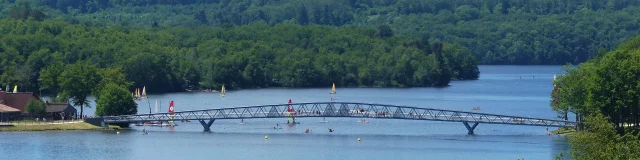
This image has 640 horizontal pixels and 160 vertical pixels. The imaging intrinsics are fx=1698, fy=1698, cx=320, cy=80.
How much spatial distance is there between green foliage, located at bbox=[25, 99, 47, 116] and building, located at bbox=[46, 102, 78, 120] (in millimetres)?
720

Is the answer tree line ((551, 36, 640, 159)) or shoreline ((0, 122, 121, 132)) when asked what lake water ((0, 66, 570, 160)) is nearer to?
shoreline ((0, 122, 121, 132))

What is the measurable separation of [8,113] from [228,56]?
74.2 m

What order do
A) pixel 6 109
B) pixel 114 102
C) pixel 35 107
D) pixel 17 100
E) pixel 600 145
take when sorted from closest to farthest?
pixel 600 145 < pixel 6 109 < pixel 35 107 < pixel 114 102 < pixel 17 100

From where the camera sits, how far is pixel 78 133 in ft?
269

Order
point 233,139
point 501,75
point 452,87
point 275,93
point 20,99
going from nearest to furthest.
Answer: point 233,139 → point 20,99 → point 275,93 → point 452,87 → point 501,75

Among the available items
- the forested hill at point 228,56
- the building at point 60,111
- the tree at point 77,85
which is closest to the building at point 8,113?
the building at point 60,111

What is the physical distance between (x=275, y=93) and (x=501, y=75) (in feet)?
216

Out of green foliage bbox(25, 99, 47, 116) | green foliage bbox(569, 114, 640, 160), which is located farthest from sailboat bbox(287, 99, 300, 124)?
green foliage bbox(569, 114, 640, 160)

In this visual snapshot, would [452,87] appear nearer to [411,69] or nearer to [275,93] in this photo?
[411,69]

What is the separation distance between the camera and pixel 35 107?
85750 millimetres

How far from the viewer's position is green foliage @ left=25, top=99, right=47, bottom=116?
8575 cm

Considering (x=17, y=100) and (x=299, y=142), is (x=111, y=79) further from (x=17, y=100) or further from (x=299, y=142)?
(x=299, y=142)

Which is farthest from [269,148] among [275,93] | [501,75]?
[501,75]

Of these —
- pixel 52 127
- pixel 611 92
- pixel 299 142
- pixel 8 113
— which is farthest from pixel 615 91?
pixel 8 113
